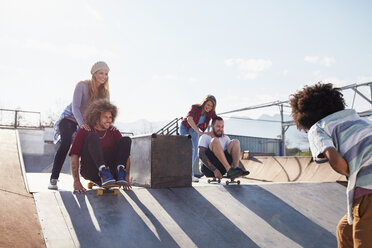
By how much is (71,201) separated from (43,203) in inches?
11.2

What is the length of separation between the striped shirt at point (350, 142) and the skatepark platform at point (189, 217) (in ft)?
4.99

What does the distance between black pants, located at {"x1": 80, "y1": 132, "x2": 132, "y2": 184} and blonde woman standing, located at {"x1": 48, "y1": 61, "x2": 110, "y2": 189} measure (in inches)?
19.0

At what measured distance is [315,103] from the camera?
90.0 inches

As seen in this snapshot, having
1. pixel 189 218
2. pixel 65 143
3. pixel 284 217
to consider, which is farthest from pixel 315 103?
pixel 65 143

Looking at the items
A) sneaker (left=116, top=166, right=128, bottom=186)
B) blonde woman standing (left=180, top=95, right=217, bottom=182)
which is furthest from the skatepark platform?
blonde woman standing (left=180, top=95, right=217, bottom=182)

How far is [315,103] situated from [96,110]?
2806mm

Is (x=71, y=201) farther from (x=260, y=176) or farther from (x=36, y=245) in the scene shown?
(x=260, y=176)

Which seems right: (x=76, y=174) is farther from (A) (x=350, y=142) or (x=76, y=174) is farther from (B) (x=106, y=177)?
(A) (x=350, y=142)

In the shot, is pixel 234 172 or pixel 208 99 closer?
pixel 234 172

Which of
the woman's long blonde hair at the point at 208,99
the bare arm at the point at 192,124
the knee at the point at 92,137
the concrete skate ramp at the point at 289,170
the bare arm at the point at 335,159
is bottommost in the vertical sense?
the concrete skate ramp at the point at 289,170

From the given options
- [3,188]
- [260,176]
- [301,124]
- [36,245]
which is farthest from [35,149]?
[301,124]

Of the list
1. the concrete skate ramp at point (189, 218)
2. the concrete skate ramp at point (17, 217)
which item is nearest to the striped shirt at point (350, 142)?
the concrete skate ramp at point (189, 218)

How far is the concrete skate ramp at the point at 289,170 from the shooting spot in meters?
7.42

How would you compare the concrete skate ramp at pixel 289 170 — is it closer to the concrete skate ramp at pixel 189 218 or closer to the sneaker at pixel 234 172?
the concrete skate ramp at pixel 189 218
